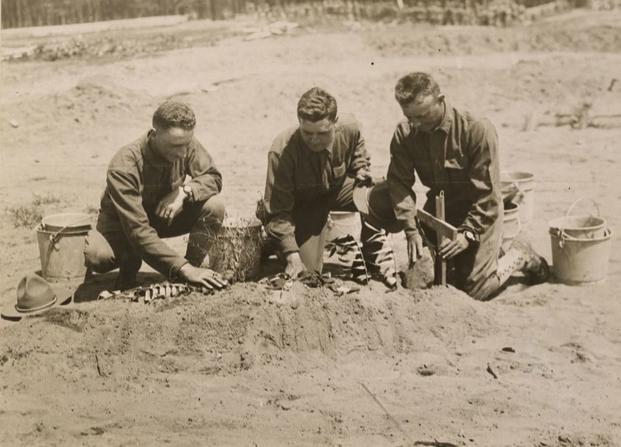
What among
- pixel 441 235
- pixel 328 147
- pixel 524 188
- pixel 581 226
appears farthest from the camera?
pixel 524 188

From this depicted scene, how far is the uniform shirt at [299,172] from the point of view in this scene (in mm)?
5797

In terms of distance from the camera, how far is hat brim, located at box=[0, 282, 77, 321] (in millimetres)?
5660

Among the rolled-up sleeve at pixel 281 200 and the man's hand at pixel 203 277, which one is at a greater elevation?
the rolled-up sleeve at pixel 281 200

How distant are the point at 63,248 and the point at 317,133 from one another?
2.21m

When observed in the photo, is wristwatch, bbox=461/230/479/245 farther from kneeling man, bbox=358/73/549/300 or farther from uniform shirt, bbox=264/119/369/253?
uniform shirt, bbox=264/119/369/253

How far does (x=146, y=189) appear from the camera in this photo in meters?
5.85

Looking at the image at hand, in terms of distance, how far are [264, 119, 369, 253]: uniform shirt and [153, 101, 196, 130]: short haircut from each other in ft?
2.25

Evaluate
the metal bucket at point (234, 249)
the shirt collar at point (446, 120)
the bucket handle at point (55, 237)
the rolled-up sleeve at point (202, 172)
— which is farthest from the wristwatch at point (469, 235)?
the bucket handle at point (55, 237)

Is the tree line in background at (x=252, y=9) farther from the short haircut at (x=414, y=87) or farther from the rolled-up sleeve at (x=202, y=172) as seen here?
the short haircut at (x=414, y=87)

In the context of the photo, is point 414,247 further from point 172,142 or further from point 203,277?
point 172,142

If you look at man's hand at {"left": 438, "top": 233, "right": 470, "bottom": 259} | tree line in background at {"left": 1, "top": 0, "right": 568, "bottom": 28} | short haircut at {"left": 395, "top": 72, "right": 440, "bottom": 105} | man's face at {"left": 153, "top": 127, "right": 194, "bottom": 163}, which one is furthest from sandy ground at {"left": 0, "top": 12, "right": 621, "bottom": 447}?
tree line in background at {"left": 1, "top": 0, "right": 568, "bottom": 28}

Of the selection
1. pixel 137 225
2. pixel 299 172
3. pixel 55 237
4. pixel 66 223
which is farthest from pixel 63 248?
pixel 299 172

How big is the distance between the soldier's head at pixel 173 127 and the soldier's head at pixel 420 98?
4.73 feet

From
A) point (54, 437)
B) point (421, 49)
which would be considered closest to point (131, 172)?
point (54, 437)
